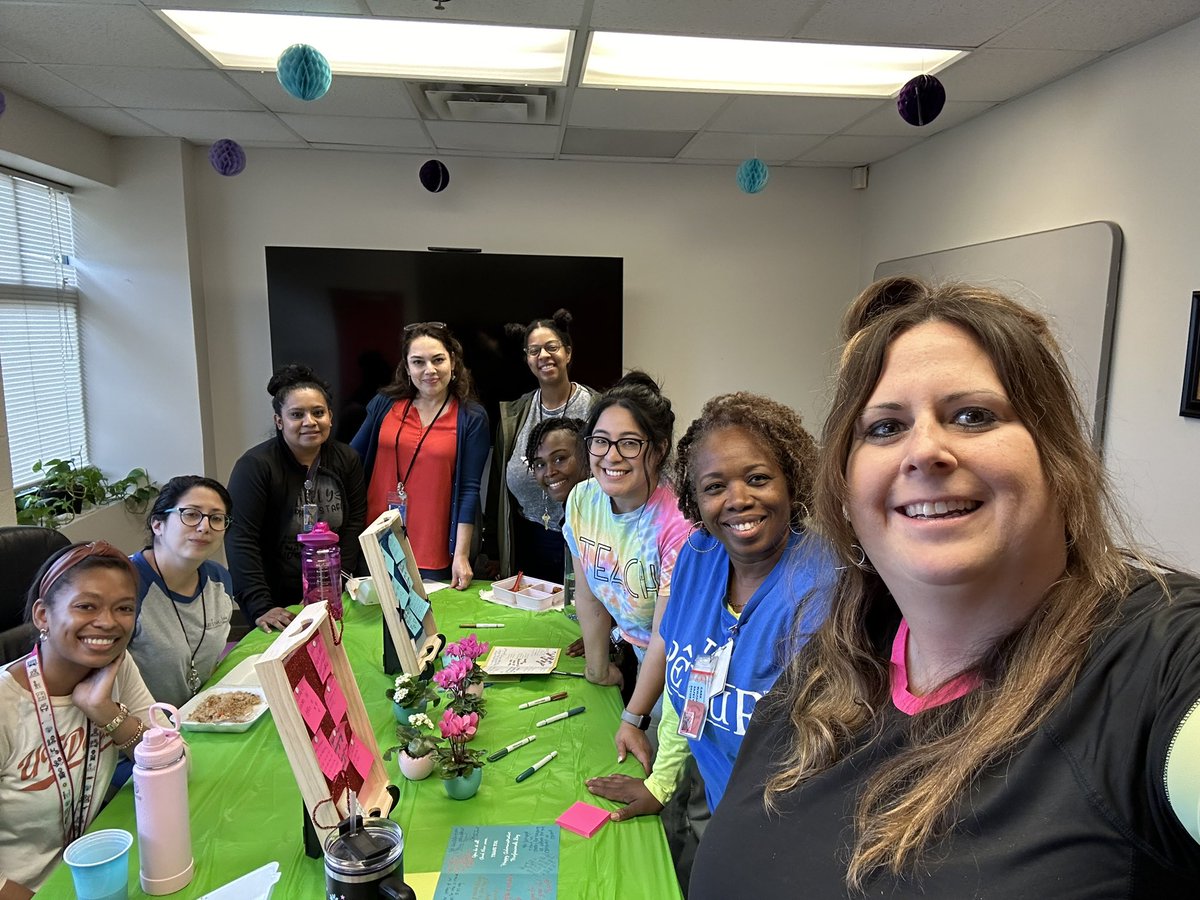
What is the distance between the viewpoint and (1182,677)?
60 centimetres

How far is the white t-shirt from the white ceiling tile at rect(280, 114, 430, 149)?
3134 millimetres

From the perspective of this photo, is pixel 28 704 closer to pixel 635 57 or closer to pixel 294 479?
pixel 294 479

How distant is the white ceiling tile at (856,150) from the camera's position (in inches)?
159

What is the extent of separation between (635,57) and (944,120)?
5.60 feet

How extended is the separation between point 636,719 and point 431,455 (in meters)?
1.81

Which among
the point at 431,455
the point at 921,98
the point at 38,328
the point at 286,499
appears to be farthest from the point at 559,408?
the point at 38,328

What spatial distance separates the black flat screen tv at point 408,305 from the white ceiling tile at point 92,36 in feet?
4.52

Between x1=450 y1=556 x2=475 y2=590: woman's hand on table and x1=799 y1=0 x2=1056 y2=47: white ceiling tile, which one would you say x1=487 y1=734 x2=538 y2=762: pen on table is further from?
x1=799 y1=0 x2=1056 y2=47: white ceiling tile

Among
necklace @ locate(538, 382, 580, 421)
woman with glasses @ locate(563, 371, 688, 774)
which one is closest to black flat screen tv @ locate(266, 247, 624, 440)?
necklace @ locate(538, 382, 580, 421)

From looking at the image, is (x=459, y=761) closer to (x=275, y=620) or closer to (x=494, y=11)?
(x=275, y=620)

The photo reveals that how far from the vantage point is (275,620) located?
228 cm

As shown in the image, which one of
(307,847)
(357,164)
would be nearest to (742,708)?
(307,847)

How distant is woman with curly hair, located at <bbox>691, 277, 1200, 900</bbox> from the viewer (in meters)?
0.60

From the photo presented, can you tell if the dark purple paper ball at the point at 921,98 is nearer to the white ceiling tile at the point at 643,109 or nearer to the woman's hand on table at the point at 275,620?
the white ceiling tile at the point at 643,109
